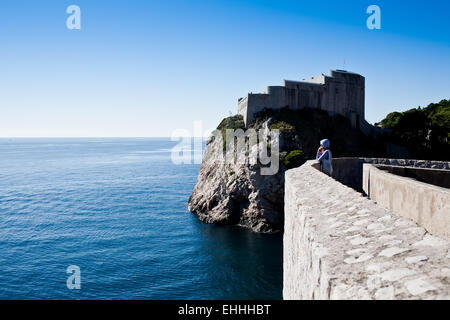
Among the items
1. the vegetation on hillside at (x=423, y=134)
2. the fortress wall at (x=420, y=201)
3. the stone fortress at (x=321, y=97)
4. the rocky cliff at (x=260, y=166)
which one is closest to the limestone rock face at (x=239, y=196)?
the rocky cliff at (x=260, y=166)

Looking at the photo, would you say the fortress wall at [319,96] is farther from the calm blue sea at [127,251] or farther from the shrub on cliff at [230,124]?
the calm blue sea at [127,251]

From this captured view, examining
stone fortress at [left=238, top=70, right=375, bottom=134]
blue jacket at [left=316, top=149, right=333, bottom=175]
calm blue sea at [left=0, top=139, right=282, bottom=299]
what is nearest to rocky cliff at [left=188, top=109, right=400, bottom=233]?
stone fortress at [left=238, top=70, right=375, bottom=134]

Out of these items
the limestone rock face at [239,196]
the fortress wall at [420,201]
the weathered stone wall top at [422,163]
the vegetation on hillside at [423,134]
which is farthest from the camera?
the vegetation on hillside at [423,134]

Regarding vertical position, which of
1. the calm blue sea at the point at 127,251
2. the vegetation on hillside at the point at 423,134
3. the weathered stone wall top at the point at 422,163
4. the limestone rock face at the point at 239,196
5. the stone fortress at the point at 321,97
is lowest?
the calm blue sea at the point at 127,251

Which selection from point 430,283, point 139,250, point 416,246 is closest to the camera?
point 430,283

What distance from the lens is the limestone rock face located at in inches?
1602

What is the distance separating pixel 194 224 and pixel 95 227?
509 inches

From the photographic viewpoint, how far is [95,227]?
41.4 meters

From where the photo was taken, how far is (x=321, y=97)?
51.6 meters

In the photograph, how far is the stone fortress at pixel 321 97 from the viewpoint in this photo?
4953 cm

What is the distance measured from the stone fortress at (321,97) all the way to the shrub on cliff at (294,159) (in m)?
10.7
